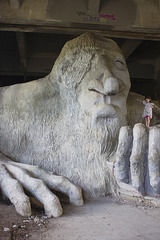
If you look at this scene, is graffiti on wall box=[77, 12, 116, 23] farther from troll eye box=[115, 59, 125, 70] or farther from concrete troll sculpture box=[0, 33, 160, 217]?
troll eye box=[115, 59, 125, 70]

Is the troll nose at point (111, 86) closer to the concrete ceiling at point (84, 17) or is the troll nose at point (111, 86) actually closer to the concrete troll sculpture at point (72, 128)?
the concrete troll sculpture at point (72, 128)

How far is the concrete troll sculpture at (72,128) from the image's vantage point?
1.75 m

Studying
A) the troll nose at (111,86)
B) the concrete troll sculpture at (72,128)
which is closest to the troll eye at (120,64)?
the concrete troll sculpture at (72,128)

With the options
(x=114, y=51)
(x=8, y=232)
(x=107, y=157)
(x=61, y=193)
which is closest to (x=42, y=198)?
(x=61, y=193)

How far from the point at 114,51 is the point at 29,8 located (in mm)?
1152

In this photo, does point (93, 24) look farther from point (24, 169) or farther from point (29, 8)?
point (24, 169)

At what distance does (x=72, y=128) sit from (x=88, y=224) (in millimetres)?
803

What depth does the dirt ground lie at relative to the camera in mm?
1239

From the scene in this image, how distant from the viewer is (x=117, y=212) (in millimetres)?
1593

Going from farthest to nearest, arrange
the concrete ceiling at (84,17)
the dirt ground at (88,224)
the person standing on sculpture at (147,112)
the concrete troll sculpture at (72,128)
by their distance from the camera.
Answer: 1. the concrete ceiling at (84,17)
2. the person standing on sculpture at (147,112)
3. the concrete troll sculpture at (72,128)
4. the dirt ground at (88,224)

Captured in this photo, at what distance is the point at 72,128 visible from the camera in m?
2.06

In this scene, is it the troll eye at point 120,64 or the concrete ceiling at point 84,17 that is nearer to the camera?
the troll eye at point 120,64

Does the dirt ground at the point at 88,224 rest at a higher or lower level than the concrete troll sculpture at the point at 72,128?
lower

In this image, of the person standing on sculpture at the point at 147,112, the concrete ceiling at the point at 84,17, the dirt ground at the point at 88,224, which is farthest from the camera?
the concrete ceiling at the point at 84,17
